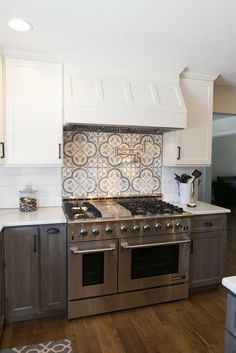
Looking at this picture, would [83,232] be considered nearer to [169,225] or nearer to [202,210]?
[169,225]

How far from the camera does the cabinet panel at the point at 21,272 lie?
229 cm

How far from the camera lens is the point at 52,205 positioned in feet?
9.66

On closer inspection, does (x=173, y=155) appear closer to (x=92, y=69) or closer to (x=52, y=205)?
(x=92, y=69)

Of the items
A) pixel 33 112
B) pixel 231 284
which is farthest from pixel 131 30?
pixel 231 284

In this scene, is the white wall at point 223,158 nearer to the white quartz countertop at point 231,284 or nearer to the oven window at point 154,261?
the oven window at point 154,261

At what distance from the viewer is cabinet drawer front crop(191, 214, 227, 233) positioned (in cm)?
283

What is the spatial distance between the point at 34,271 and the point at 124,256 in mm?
825

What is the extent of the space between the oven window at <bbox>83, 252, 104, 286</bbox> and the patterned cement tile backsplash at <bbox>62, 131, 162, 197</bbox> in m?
0.81

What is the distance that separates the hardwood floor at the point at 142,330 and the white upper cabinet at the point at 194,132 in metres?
1.56

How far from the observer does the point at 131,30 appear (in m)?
2.07

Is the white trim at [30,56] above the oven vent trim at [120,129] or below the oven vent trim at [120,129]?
above

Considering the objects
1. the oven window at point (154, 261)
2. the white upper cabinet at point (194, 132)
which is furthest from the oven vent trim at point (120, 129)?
the oven window at point (154, 261)

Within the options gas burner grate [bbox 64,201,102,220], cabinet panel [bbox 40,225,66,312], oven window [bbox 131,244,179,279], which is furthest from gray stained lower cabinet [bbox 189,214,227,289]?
cabinet panel [bbox 40,225,66,312]

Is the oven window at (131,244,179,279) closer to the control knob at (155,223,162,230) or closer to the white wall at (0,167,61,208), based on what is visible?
the control knob at (155,223,162,230)
